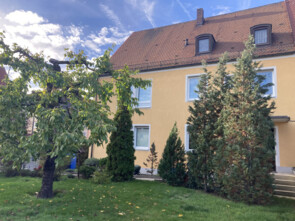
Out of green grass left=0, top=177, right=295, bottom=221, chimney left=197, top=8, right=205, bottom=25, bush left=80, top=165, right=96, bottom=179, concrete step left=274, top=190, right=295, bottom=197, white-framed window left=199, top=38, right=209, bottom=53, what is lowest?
green grass left=0, top=177, right=295, bottom=221

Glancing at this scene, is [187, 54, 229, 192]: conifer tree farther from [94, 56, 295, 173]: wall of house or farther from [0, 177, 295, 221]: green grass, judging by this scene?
[94, 56, 295, 173]: wall of house

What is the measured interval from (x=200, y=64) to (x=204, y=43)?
76.1 inches

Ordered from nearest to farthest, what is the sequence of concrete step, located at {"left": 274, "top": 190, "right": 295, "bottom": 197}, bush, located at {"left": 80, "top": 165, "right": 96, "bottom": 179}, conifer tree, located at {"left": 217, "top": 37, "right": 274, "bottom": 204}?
conifer tree, located at {"left": 217, "top": 37, "right": 274, "bottom": 204} → concrete step, located at {"left": 274, "top": 190, "right": 295, "bottom": 197} → bush, located at {"left": 80, "top": 165, "right": 96, "bottom": 179}

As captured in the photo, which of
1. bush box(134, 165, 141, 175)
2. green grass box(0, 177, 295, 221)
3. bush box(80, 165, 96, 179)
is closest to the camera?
green grass box(0, 177, 295, 221)

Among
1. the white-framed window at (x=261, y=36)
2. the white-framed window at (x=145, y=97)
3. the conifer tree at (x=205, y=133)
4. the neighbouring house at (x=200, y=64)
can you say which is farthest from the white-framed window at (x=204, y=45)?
the conifer tree at (x=205, y=133)

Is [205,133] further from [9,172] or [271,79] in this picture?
[9,172]

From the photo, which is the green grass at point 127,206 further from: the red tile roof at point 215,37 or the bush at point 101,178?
the red tile roof at point 215,37

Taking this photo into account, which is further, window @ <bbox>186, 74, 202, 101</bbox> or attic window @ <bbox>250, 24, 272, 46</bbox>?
window @ <bbox>186, 74, 202, 101</bbox>

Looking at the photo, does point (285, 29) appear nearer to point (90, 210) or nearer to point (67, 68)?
point (67, 68)

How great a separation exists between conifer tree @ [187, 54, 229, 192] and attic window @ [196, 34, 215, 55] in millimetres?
5401

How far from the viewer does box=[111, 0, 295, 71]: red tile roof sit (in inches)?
484

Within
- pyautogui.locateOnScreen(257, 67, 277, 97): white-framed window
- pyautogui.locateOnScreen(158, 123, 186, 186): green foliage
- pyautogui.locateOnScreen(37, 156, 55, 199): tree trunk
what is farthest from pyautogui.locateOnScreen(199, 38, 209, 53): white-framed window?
pyautogui.locateOnScreen(37, 156, 55, 199): tree trunk

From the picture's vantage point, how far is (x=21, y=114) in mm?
6129

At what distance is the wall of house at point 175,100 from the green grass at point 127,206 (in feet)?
17.1
